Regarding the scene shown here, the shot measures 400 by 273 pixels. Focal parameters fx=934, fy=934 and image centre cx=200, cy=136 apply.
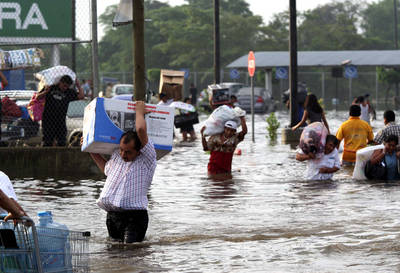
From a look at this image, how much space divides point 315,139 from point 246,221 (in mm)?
4215

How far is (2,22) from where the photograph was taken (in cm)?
1722

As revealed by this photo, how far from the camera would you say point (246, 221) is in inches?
431

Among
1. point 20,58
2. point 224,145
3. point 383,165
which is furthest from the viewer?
point 20,58

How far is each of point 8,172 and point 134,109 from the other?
291 inches

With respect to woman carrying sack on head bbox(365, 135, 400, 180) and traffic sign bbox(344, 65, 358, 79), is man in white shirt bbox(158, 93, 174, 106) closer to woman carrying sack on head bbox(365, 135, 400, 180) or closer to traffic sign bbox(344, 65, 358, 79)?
woman carrying sack on head bbox(365, 135, 400, 180)

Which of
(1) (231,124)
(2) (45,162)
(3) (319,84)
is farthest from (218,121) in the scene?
(3) (319,84)

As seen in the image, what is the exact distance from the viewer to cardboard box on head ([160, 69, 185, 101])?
2428cm

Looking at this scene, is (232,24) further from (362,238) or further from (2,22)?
(362,238)

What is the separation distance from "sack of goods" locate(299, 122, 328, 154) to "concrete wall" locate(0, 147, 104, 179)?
11.7 ft

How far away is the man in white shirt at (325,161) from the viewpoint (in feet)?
48.5

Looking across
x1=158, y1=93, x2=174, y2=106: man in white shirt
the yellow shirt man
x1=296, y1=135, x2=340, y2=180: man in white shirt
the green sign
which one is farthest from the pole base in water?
x1=296, y1=135, x2=340, y2=180: man in white shirt

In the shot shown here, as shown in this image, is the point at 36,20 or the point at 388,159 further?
the point at 36,20

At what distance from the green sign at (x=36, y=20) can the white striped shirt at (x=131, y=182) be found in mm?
8409

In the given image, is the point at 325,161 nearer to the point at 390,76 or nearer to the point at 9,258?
the point at 9,258
